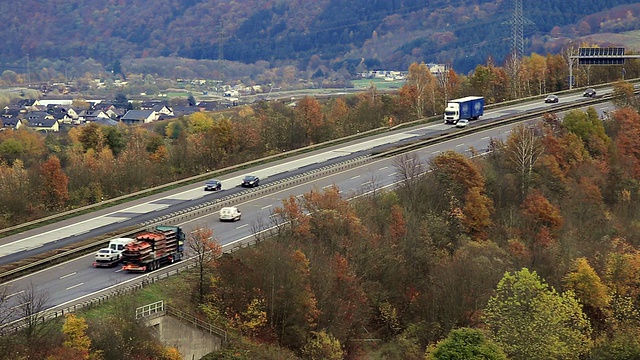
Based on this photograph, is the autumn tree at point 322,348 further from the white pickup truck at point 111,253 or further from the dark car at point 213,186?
the dark car at point 213,186

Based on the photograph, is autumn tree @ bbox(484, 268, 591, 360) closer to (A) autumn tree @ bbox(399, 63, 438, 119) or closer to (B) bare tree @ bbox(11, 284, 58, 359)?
(B) bare tree @ bbox(11, 284, 58, 359)

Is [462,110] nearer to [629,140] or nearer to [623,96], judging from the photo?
[629,140]

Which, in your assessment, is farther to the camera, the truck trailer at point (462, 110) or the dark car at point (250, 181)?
the truck trailer at point (462, 110)

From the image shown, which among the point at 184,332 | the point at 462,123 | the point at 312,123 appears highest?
the point at 184,332

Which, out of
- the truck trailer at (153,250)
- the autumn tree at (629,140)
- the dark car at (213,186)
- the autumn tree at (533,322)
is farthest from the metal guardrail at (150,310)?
the autumn tree at (629,140)

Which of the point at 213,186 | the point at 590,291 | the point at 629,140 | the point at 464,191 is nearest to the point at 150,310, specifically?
the point at 213,186

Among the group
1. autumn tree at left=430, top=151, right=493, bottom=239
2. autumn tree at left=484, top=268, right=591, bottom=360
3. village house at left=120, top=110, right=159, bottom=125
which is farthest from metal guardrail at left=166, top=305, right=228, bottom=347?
village house at left=120, top=110, right=159, bottom=125
